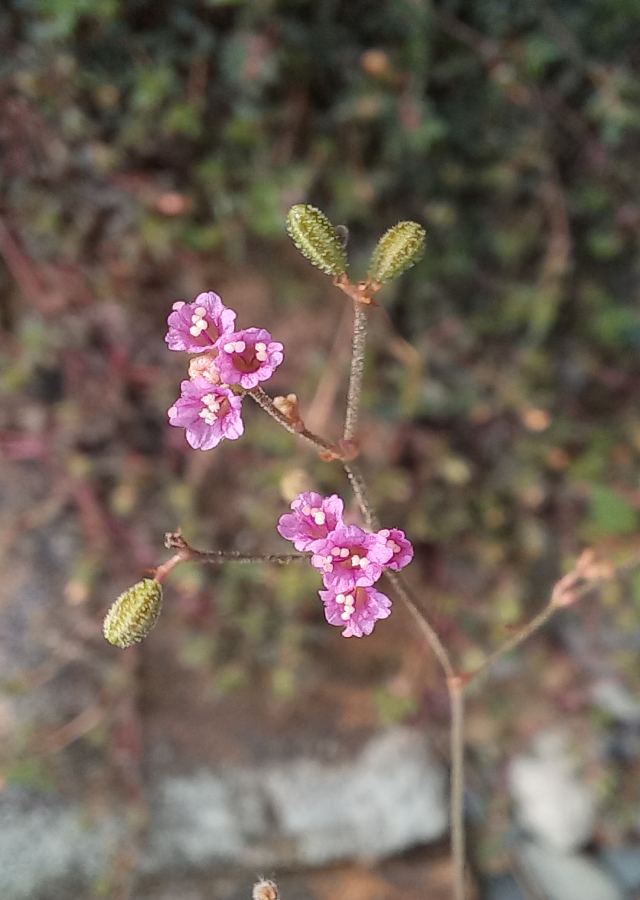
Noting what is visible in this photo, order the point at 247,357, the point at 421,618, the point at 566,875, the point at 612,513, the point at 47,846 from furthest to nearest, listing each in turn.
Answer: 1. the point at 566,875
2. the point at 612,513
3. the point at 47,846
4. the point at 421,618
5. the point at 247,357

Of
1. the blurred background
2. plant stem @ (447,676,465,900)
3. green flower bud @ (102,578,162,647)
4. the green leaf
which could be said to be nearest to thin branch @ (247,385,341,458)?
green flower bud @ (102,578,162,647)

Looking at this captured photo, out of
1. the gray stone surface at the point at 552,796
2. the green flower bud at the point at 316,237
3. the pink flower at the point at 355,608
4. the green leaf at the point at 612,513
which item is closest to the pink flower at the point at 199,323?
the green flower bud at the point at 316,237

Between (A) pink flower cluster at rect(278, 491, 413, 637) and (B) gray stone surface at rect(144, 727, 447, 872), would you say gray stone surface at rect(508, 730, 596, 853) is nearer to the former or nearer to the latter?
(B) gray stone surface at rect(144, 727, 447, 872)

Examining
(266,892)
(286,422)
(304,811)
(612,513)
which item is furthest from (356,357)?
(304,811)

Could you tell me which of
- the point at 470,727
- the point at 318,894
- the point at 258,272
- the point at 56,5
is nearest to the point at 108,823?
the point at 318,894

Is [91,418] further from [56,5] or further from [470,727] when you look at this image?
[470,727]

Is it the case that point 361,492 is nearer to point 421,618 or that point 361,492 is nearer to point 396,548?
point 396,548
